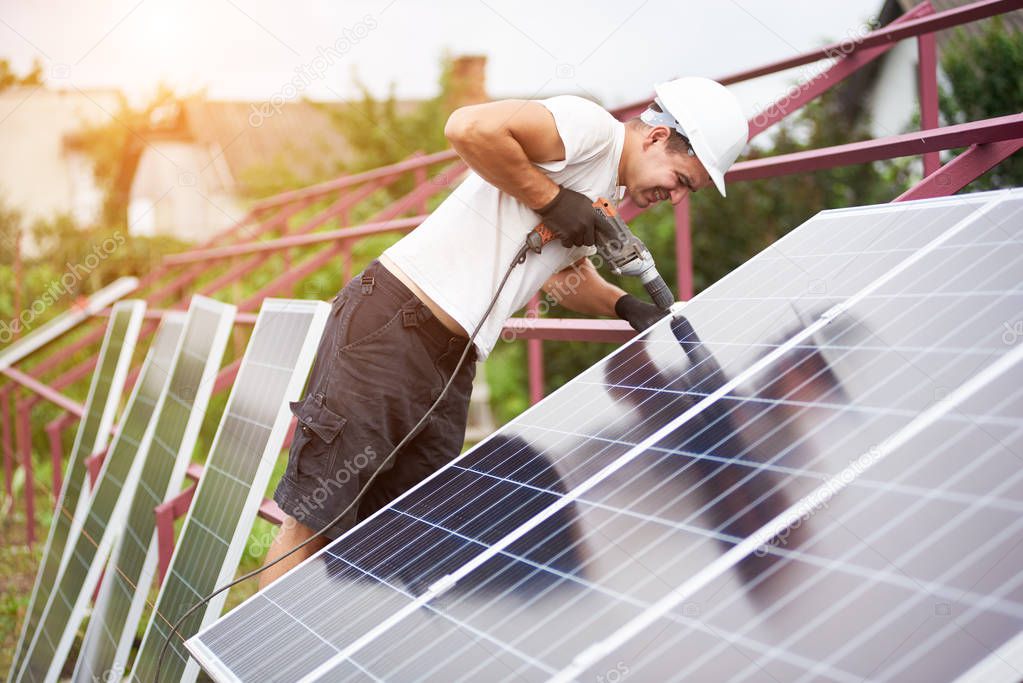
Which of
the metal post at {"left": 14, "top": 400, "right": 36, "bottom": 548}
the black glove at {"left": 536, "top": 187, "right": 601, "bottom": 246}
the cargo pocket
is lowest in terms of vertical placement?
the metal post at {"left": 14, "top": 400, "right": 36, "bottom": 548}

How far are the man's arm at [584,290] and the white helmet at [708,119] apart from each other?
0.60 metres

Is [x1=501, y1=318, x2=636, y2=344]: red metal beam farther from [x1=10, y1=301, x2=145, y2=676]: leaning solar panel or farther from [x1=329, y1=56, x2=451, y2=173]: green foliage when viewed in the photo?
[x1=329, y1=56, x2=451, y2=173]: green foliage

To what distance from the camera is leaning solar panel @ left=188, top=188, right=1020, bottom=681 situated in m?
1.51

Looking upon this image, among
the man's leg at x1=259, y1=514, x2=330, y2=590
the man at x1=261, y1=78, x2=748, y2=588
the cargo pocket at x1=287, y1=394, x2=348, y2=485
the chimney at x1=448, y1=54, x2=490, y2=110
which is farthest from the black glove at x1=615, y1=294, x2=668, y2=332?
the chimney at x1=448, y1=54, x2=490, y2=110

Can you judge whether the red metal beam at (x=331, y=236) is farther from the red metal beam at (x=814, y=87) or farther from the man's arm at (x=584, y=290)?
the red metal beam at (x=814, y=87)

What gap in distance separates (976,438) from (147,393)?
177 inches

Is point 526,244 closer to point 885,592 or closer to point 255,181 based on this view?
point 885,592

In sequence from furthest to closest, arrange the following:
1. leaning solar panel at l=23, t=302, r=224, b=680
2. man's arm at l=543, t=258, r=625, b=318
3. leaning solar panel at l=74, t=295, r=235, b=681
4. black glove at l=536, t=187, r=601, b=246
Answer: leaning solar panel at l=23, t=302, r=224, b=680, leaning solar panel at l=74, t=295, r=235, b=681, man's arm at l=543, t=258, r=625, b=318, black glove at l=536, t=187, r=601, b=246

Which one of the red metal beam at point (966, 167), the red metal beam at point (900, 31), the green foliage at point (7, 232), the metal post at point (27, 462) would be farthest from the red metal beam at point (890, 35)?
the green foliage at point (7, 232)

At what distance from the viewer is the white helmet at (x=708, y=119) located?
2633 mm

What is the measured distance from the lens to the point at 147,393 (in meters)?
5.07

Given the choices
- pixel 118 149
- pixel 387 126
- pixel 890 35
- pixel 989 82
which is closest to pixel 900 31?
pixel 890 35

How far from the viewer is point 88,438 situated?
566cm

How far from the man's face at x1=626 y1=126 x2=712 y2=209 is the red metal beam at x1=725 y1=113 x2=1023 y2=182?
328mm
